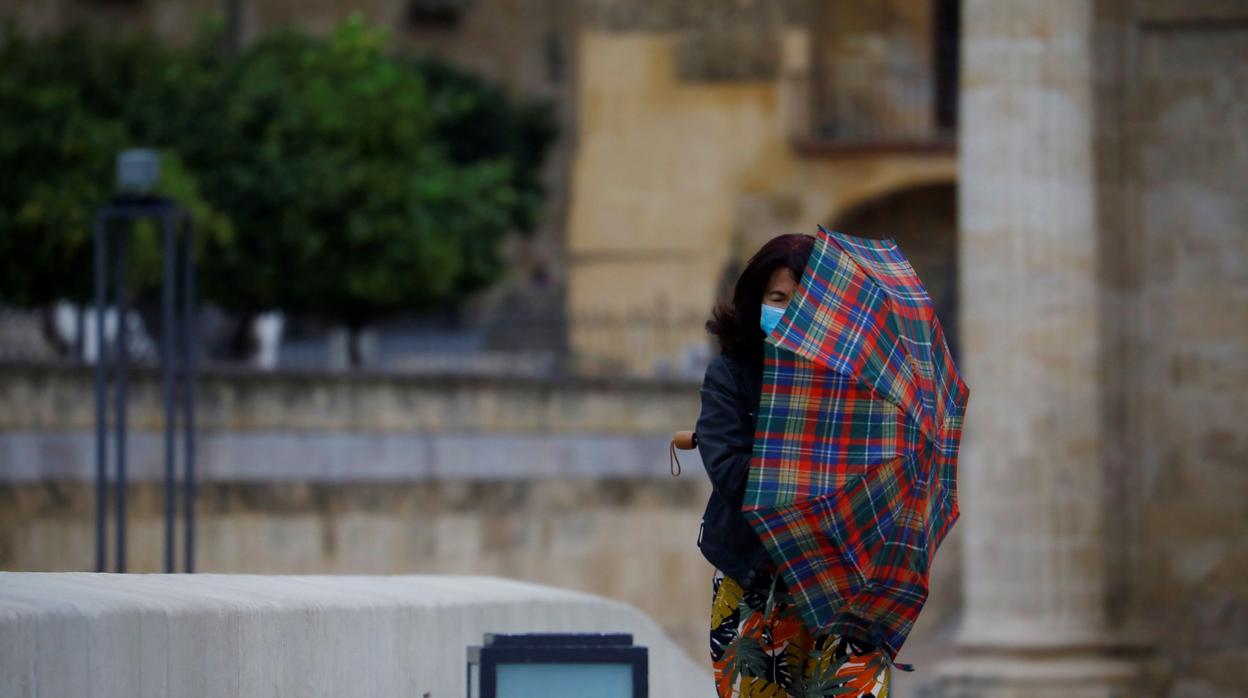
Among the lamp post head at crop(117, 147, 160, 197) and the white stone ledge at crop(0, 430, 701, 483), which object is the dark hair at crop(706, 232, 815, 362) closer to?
the lamp post head at crop(117, 147, 160, 197)

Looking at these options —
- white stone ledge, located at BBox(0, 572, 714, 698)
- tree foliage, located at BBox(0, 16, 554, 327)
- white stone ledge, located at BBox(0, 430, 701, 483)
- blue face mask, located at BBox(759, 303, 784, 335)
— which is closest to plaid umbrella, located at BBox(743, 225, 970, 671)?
blue face mask, located at BBox(759, 303, 784, 335)

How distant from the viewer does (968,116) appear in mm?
19531

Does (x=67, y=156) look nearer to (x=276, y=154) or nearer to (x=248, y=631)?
(x=276, y=154)

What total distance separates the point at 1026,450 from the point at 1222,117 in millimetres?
2589

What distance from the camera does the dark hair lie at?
7.41 metres

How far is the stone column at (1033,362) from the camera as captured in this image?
739 inches

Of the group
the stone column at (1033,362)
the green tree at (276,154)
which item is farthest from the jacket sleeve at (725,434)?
the green tree at (276,154)

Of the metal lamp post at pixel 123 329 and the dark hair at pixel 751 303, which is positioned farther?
the metal lamp post at pixel 123 329

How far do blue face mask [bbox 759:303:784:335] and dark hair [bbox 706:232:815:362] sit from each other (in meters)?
0.05

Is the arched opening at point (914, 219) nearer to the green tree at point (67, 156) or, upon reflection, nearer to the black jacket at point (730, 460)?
the green tree at point (67, 156)

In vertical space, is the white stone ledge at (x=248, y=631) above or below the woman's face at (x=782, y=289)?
below

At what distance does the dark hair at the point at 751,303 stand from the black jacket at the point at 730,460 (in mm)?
45

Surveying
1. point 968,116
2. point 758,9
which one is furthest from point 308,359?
point 968,116

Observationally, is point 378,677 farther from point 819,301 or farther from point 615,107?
point 615,107
